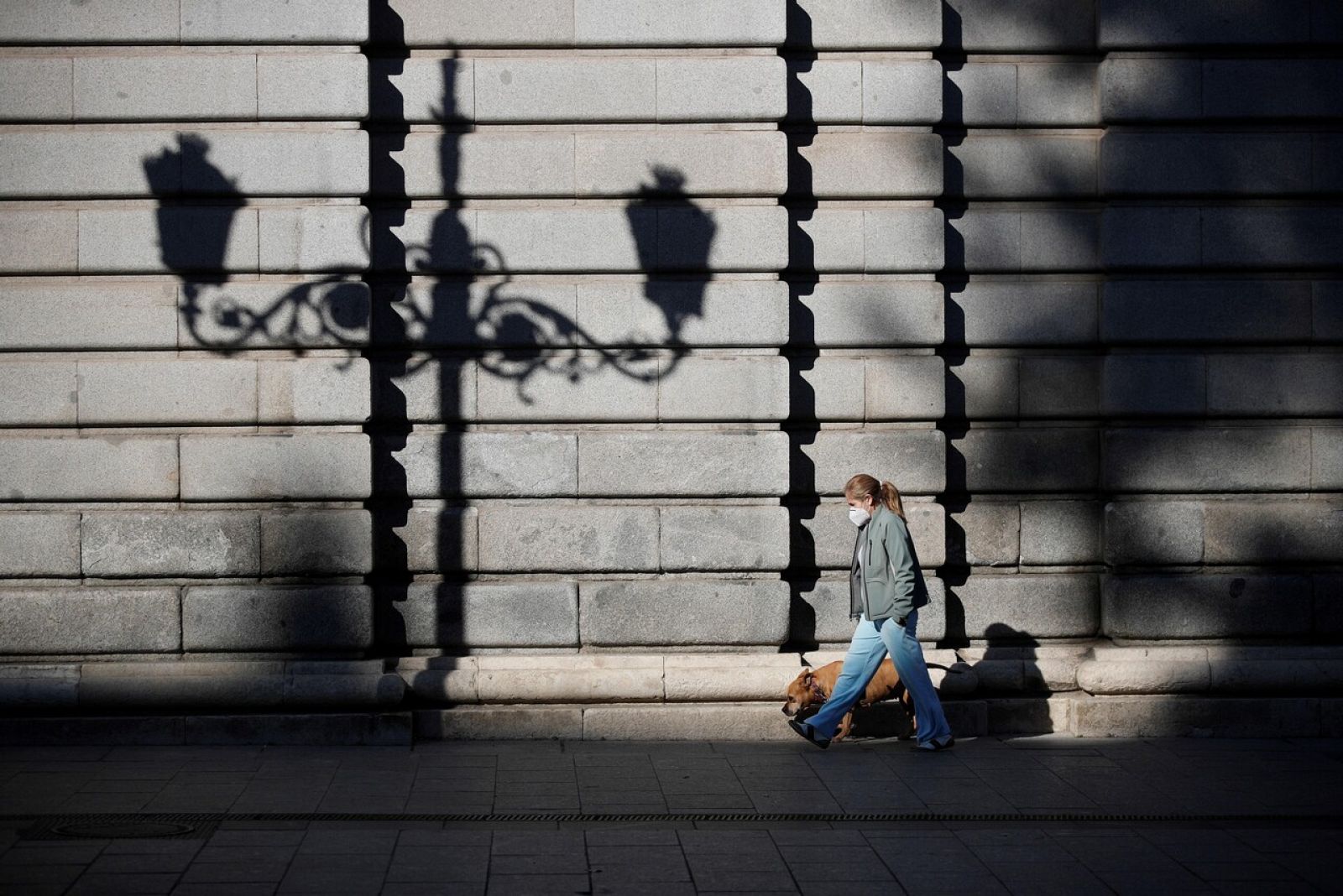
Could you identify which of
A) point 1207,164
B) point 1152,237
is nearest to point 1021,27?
point 1207,164

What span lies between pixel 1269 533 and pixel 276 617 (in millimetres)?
6766

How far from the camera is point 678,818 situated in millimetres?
7824

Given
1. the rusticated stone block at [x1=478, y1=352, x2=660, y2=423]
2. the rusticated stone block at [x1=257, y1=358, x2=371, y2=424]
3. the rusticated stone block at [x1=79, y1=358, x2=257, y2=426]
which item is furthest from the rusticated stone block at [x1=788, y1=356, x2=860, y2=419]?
the rusticated stone block at [x1=79, y1=358, x2=257, y2=426]

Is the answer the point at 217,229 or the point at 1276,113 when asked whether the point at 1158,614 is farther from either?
the point at 217,229

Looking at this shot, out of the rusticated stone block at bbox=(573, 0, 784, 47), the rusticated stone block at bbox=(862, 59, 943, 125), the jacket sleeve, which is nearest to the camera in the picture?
the jacket sleeve

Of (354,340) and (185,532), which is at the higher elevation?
(354,340)

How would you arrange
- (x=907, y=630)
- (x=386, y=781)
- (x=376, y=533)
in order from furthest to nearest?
(x=376, y=533) → (x=907, y=630) → (x=386, y=781)

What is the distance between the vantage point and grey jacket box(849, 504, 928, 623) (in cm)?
923

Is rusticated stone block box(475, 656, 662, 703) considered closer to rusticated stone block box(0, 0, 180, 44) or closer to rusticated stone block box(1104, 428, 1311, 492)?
rusticated stone block box(1104, 428, 1311, 492)

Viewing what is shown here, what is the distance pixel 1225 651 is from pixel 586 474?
4567 mm

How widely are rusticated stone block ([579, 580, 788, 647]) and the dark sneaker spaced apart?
31.2 inches

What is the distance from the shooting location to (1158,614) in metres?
10.2

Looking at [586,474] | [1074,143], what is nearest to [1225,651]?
[1074,143]

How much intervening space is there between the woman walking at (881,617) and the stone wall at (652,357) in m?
0.60
